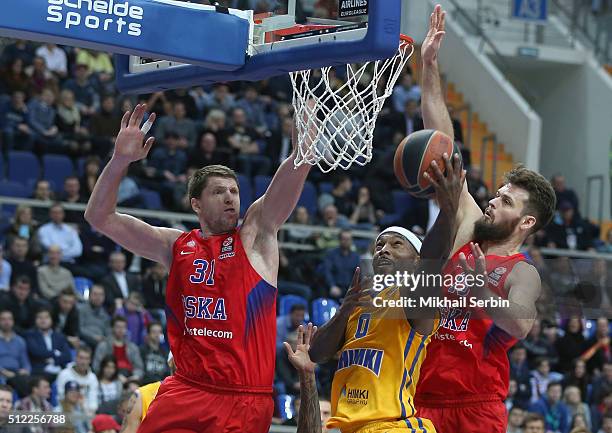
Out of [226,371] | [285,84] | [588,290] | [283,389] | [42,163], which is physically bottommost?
[283,389]

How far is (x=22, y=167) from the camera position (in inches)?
539

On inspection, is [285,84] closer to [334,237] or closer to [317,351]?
[334,237]

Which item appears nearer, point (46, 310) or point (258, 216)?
point (258, 216)

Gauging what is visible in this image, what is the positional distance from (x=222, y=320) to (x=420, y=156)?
1.42 m

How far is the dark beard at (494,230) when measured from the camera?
5812 millimetres

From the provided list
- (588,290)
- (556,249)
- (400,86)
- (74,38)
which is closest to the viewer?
(74,38)

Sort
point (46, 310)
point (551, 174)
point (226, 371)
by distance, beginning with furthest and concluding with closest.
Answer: point (551, 174) → point (46, 310) → point (226, 371)

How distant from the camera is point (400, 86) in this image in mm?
17797

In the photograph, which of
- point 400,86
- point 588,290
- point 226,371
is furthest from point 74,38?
point 400,86

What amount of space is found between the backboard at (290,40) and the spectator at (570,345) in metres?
8.99

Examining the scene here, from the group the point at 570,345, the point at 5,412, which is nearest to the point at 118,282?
the point at 5,412

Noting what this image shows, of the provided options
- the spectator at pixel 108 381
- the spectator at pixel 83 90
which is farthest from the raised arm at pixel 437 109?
the spectator at pixel 83 90

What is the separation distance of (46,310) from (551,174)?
11573 mm

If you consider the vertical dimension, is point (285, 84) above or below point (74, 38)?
above
